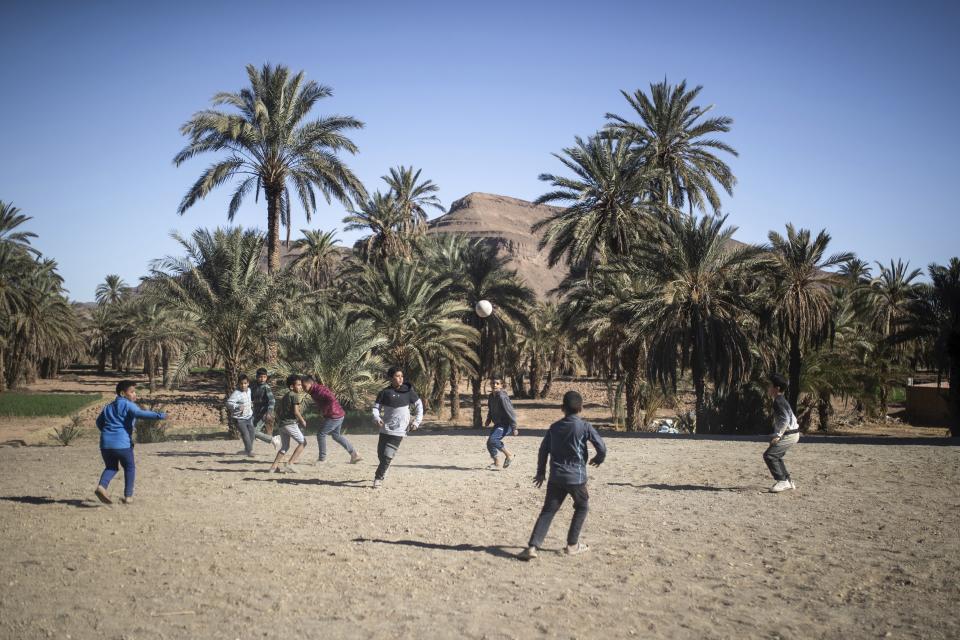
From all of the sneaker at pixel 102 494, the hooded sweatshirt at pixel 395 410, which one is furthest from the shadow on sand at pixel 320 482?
the sneaker at pixel 102 494

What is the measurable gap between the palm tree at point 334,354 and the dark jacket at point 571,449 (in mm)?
18343

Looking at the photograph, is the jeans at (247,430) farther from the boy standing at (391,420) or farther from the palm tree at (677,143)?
the palm tree at (677,143)

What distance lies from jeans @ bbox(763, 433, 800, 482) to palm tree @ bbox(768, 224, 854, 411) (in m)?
15.8

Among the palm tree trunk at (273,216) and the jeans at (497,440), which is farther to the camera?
the palm tree trunk at (273,216)

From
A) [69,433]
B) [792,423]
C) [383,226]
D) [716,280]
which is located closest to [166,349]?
[383,226]

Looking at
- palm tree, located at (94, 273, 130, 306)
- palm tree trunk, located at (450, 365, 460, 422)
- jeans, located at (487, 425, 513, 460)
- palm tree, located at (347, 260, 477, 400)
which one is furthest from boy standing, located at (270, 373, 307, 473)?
palm tree, located at (94, 273, 130, 306)

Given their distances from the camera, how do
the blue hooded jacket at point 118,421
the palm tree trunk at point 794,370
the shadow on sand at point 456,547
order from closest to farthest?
the shadow on sand at point 456,547 → the blue hooded jacket at point 118,421 → the palm tree trunk at point 794,370

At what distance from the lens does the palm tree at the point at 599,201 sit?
2689 cm

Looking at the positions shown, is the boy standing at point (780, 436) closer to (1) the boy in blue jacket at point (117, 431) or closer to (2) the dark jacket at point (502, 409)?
(2) the dark jacket at point (502, 409)

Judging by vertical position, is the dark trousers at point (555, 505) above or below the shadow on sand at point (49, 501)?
above

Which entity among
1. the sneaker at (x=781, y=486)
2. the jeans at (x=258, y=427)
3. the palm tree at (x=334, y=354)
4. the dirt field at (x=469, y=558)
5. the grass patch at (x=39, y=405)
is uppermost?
the palm tree at (x=334, y=354)

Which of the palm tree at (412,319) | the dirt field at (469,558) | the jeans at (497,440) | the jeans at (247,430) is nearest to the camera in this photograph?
the dirt field at (469,558)

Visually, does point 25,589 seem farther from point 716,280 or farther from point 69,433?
point 716,280

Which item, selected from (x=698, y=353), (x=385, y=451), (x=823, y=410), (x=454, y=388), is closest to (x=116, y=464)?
(x=385, y=451)
